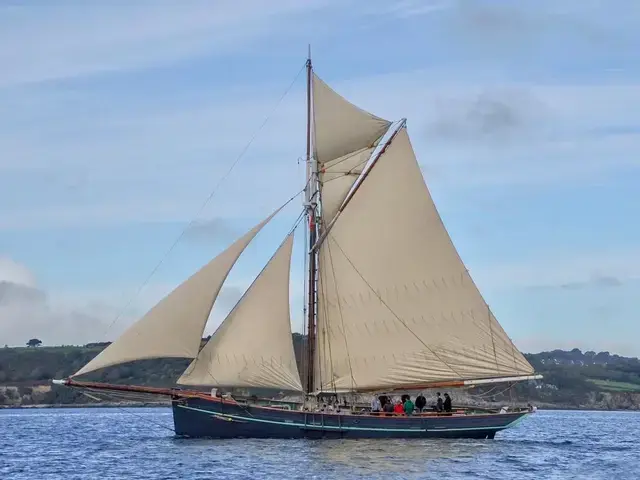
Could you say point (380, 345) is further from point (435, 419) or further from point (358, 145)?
point (358, 145)

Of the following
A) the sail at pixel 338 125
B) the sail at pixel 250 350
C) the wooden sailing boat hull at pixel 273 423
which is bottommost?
the wooden sailing boat hull at pixel 273 423

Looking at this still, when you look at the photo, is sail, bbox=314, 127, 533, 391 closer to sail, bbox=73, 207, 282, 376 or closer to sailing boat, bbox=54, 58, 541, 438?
sailing boat, bbox=54, 58, 541, 438

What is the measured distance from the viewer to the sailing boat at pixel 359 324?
72.3m

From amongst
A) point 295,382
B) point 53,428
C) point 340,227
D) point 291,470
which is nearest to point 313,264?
point 340,227

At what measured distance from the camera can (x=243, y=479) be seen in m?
56.8

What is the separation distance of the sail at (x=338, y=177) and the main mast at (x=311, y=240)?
0.61 meters

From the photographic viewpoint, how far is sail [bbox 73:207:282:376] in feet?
228

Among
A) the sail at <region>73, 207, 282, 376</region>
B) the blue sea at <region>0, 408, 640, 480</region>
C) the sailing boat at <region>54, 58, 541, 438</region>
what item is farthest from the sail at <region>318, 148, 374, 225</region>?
the blue sea at <region>0, 408, 640, 480</region>

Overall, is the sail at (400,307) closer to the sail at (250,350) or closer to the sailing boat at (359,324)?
the sailing boat at (359,324)

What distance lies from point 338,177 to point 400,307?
8778mm

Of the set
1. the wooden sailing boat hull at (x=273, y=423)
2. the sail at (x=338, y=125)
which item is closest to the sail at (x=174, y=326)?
the wooden sailing boat hull at (x=273, y=423)

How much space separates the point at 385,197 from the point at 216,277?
11313 mm

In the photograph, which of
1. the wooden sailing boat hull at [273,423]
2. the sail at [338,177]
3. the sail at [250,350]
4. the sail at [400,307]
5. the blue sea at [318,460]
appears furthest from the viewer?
the sail at [338,177]

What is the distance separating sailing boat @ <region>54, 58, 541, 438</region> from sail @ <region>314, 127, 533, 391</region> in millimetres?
58
